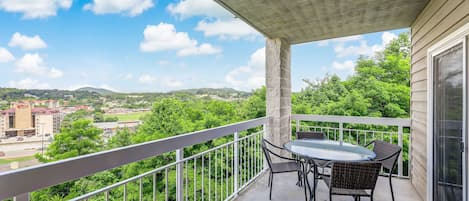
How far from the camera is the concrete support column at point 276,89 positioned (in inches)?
172

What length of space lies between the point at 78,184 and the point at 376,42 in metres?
12.5

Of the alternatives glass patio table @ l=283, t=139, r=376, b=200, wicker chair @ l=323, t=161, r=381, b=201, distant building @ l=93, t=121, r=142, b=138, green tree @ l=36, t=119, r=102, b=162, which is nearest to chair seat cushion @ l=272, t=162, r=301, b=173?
glass patio table @ l=283, t=139, r=376, b=200

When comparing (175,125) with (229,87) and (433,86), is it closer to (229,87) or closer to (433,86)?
(229,87)

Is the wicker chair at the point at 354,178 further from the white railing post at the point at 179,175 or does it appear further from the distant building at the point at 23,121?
the distant building at the point at 23,121

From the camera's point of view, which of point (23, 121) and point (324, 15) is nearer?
point (324, 15)

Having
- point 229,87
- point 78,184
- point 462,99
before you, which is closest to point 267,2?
point 462,99

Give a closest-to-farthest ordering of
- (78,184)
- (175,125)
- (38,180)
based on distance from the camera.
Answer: (38,180) → (78,184) → (175,125)

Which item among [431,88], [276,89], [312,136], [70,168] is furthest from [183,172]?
[431,88]

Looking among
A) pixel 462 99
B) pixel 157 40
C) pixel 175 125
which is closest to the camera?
pixel 462 99

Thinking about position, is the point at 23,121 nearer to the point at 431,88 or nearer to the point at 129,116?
the point at 129,116

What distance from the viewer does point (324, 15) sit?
330 cm

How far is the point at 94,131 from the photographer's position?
9586 millimetres

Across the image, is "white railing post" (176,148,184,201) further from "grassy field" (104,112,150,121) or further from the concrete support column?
"grassy field" (104,112,150,121)

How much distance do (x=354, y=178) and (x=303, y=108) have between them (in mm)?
7124
